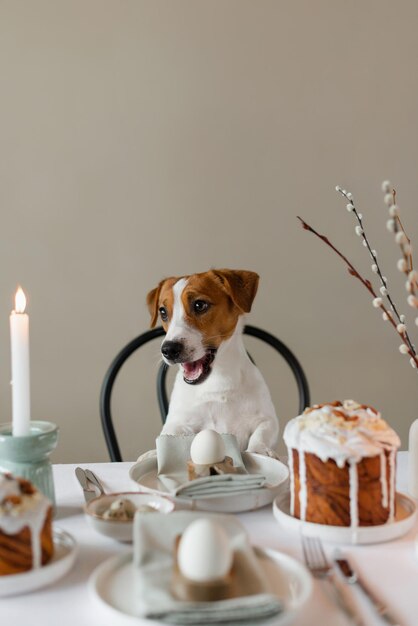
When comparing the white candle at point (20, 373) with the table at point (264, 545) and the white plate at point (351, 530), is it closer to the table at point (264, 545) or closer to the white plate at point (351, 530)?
the table at point (264, 545)

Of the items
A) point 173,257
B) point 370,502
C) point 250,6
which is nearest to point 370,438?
point 370,502

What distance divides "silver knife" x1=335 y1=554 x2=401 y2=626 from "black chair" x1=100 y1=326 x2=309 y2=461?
928 mm

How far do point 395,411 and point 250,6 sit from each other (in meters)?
1.52

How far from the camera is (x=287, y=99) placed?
2346 mm

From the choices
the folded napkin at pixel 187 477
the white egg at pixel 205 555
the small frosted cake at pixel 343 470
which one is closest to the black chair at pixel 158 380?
the folded napkin at pixel 187 477

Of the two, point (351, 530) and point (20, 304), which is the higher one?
point (20, 304)

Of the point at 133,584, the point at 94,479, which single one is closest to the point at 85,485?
the point at 94,479

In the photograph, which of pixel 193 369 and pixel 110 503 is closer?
pixel 110 503

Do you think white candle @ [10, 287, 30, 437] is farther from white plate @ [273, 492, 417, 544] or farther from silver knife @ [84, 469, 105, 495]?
white plate @ [273, 492, 417, 544]

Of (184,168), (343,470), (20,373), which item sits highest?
(184,168)

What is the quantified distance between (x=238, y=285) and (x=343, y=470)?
0.78 meters

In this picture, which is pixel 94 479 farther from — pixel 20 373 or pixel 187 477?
pixel 20 373

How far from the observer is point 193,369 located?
1510 millimetres

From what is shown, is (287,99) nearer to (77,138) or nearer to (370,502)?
(77,138)
